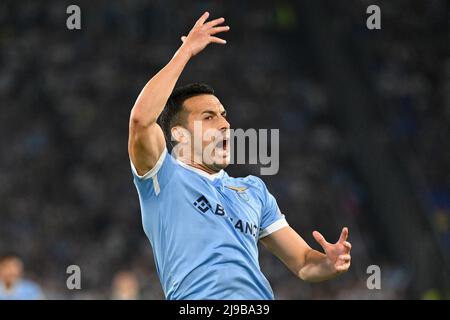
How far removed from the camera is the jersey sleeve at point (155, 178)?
4102mm

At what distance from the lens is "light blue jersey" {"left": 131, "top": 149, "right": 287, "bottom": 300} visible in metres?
4.00

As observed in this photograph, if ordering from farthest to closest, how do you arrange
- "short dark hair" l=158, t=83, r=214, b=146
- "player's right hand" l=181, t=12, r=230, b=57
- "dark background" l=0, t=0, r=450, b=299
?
"dark background" l=0, t=0, r=450, b=299, "short dark hair" l=158, t=83, r=214, b=146, "player's right hand" l=181, t=12, r=230, b=57

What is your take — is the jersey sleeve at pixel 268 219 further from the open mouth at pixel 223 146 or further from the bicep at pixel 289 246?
the open mouth at pixel 223 146

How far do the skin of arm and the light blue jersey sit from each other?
1.04 ft

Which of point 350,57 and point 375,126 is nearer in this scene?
point 375,126

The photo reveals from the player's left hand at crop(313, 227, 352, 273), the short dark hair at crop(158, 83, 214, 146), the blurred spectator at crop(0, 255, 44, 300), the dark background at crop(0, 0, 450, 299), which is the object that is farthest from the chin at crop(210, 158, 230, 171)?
the dark background at crop(0, 0, 450, 299)

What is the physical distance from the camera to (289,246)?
4617 mm

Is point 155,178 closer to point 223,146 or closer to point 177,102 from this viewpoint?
point 223,146

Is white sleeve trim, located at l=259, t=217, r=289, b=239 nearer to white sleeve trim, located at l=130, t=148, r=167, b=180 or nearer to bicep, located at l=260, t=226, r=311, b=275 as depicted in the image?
bicep, located at l=260, t=226, r=311, b=275

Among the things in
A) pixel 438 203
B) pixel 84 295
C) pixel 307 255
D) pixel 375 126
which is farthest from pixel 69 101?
pixel 307 255

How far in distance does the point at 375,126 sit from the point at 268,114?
195 centimetres

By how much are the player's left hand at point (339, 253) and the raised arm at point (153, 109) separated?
0.90m

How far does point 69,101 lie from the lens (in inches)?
627

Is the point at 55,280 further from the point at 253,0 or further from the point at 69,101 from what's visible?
the point at 253,0
